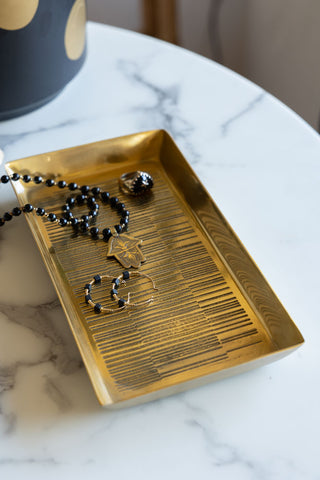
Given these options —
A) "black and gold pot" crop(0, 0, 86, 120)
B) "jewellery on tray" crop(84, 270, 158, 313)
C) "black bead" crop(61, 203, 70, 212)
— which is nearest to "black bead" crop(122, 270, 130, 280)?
"jewellery on tray" crop(84, 270, 158, 313)

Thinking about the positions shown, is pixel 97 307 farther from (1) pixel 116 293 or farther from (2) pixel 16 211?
(2) pixel 16 211

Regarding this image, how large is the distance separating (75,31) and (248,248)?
11.7 inches

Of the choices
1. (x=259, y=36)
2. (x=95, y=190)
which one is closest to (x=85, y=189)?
(x=95, y=190)

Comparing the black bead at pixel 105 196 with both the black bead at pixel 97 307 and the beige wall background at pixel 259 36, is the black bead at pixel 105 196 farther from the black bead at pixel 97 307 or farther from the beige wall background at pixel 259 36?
the beige wall background at pixel 259 36

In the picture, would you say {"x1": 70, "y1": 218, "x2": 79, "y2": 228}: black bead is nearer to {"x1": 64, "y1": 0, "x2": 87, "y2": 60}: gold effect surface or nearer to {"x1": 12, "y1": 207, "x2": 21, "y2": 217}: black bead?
{"x1": 12, "y1": 207, "x2": 21, "y2": 217}: black bead

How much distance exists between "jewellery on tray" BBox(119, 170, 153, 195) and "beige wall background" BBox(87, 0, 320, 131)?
62 centimetres

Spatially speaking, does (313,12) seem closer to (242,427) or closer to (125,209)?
(125,209)

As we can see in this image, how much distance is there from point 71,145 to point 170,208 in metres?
0.15

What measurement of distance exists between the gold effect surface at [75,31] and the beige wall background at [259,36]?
55 cm

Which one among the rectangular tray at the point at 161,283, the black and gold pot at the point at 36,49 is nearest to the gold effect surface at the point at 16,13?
the black and gold pot at the point at 36,49

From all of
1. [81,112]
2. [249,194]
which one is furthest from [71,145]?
[249,194]

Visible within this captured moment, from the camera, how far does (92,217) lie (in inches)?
21.8

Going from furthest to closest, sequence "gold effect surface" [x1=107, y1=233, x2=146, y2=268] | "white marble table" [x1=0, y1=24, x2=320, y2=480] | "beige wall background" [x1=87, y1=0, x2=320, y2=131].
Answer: "beige wall background" [x1=87, y1=0, x2=320, y2=131] < "gold effect surface" [x1=107, y1=233, x2=146, y2=268] < "white marble table" [x1=0, y1=24, x2=320, y2=480]

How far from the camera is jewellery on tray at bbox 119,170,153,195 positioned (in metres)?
0.57
